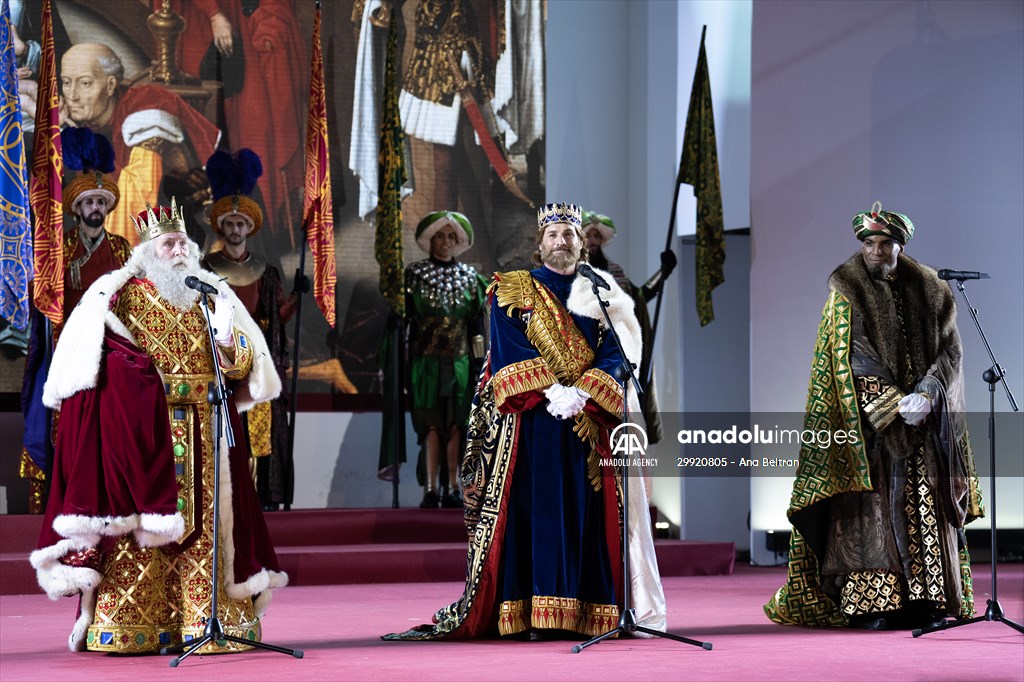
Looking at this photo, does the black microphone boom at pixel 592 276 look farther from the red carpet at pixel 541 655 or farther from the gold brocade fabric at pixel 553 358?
the red carpet at pixel 541 655

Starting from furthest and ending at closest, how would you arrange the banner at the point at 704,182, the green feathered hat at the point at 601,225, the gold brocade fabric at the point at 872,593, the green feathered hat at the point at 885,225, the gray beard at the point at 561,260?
the banner at the point at 704,182 < the green feathered hat at the point at 601,225 < the green feathered hat at the point at 885,225 < the gold brocade fabric at the point at 872,593 < the gray beard at the point at 561,260

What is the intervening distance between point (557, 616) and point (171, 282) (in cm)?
189

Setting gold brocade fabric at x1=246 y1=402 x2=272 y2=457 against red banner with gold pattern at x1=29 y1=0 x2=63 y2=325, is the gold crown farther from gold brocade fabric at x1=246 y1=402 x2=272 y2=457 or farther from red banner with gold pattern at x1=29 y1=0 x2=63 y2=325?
gold brocade fabric at x1=246 y1=402 x2=272 y2=457

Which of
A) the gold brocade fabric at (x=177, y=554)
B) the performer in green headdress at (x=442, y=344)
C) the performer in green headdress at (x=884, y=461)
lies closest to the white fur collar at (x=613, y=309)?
the performer in green headdress at (x=884, y=461)

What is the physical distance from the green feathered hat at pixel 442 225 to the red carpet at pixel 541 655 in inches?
119

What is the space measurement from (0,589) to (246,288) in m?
2.26

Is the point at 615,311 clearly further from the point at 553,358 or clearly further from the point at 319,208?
the point at 319,208

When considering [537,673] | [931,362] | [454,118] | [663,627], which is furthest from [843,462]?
[454,118]

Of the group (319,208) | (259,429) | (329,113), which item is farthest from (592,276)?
(329,113)

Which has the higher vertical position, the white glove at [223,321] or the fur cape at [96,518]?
the white glove at [223,321]

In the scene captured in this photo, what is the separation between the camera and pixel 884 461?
603 cm

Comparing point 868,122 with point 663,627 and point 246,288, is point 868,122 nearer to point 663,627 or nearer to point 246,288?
point 246,288

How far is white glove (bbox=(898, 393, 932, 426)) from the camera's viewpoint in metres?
5.85

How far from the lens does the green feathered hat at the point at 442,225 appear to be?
8969 millimetres
